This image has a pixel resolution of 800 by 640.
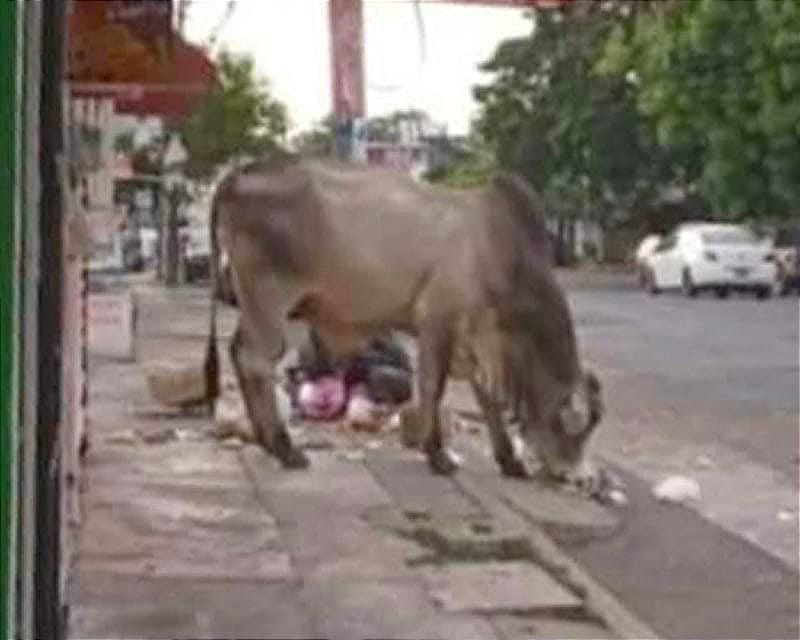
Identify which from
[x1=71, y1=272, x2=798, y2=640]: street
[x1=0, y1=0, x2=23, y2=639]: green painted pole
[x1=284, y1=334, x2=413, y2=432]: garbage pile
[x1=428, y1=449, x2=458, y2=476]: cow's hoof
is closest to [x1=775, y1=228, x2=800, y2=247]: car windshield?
[x1=71, y1=272, x2=798, y2=640]: street

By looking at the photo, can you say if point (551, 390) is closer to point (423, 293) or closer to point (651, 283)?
point (423, 293)

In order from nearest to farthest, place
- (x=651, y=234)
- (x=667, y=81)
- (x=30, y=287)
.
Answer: (x=30, y=287) < (x=667, y=81) < (x=651, y=234)

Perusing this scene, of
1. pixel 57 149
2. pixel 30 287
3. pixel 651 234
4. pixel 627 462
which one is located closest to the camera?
pixel 30 287

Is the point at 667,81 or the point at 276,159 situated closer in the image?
the point at 276,159

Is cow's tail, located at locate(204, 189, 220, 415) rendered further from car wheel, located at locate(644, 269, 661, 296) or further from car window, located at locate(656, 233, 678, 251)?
car wheel, located at locate(644, 269, 661, 296)

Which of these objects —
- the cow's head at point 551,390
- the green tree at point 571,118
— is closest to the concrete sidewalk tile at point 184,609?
the green tree at point 571,118

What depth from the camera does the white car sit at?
30.3 m

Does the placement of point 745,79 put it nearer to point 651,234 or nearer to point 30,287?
point 30,287

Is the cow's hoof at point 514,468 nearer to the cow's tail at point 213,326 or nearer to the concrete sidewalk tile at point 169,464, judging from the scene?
the concrete sidewalk tile at point 169,464

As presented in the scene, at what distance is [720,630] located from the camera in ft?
28.1

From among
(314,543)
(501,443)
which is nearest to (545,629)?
(314,543)

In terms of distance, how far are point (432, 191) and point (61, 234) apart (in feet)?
30.9

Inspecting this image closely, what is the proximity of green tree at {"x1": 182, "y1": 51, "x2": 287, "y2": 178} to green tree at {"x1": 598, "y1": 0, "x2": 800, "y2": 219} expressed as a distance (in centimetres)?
410

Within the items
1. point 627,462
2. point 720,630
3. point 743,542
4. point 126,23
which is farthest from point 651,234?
point 126,23
